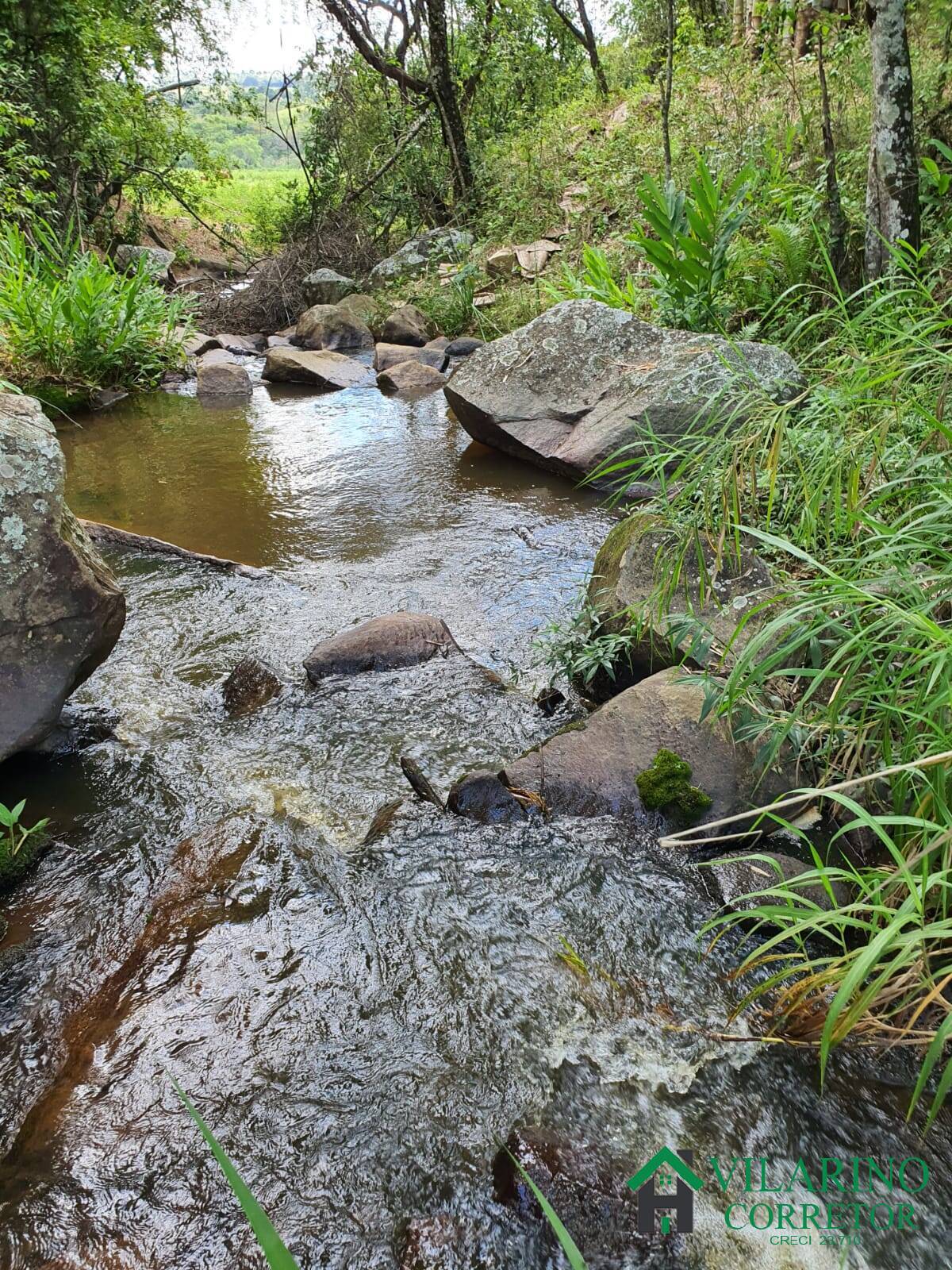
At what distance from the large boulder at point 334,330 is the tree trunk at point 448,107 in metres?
3.82

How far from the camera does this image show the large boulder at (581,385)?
495 cm

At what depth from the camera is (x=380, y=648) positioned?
3.41 meters

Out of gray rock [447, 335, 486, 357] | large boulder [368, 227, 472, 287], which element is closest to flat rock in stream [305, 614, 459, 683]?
gray rock [447, 335, 486, 357]

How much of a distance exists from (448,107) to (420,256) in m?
2.70

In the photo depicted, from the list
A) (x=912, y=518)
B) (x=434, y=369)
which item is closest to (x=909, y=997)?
(x=912, y=518)

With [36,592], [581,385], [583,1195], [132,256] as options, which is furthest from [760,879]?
[132,256]

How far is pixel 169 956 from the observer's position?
1987mm

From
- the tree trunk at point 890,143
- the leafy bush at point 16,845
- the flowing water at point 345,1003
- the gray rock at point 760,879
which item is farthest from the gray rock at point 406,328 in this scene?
the gray rock at point 760,879

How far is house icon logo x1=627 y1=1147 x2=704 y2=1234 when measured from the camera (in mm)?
1405

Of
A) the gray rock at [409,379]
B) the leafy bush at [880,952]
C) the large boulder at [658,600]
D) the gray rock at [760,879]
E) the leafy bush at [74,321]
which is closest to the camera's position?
the leafy bush at [880,952]

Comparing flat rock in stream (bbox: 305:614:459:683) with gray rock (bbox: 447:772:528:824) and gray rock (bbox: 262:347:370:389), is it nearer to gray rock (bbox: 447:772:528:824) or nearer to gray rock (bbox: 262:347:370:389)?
gray rock (bbox: 447:772:528:824)

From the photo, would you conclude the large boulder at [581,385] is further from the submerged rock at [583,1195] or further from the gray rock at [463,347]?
the submerged rock at [583,1195]

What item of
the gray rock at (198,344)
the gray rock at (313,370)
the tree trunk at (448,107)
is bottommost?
the gray rock at (313,370)

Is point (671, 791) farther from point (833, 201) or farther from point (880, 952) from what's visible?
point (833, 201)
